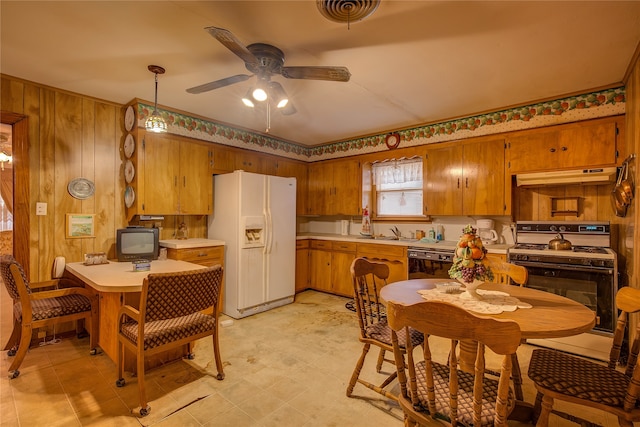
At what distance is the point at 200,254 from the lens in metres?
3.47

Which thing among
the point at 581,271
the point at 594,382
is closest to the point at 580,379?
the point at 594,382

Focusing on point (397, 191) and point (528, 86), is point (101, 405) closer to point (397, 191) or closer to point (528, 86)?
point (397, 191)

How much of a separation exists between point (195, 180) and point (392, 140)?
2.75 meters

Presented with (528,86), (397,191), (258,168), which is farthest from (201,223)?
(528,86)

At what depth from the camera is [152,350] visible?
1.96m

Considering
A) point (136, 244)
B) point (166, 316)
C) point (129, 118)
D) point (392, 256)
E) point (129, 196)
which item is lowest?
point (166, 316)

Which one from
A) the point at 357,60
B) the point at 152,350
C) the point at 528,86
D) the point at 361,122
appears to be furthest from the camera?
the point at 361,122

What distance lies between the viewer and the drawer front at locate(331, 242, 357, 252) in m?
4.33

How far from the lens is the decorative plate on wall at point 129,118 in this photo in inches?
128

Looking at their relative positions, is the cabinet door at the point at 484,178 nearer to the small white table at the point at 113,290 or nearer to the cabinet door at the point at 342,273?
the cabinet door at the point at 342,273

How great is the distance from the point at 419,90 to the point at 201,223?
10.2ft

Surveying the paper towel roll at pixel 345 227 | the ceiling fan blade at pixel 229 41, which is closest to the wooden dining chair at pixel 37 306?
the ceiling fan blade at pixel 229 41

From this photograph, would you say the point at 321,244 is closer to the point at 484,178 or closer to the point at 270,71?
the point at 484,178

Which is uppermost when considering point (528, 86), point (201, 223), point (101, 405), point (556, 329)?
point (528, 86)
